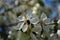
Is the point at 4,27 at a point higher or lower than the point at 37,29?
lower

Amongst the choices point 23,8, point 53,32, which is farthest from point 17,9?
point 53,32

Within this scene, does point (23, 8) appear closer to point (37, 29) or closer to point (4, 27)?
point (4, 27)

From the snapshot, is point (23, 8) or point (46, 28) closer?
point (46, 28)

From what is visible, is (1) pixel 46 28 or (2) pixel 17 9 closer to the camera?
(1) pixel 46 28

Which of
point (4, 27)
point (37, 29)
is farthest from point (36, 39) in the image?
point (4, 27)

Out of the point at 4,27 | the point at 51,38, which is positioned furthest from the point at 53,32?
the point at 4,27

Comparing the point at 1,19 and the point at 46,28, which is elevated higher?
the point at 46,28

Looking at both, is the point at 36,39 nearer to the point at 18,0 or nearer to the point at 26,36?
the point at 26,36

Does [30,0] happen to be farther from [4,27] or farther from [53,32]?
[53,32]
